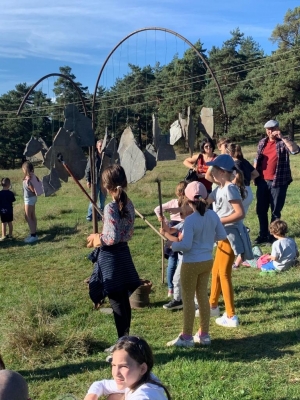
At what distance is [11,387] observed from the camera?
1.81 meters

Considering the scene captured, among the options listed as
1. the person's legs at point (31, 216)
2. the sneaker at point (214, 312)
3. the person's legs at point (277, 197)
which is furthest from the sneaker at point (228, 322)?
the person's legs at point (31, 216)

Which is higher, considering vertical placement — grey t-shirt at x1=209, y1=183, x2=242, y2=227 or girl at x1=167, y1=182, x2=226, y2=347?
grey t-shirt at x1=209, y1=183, x2=242, y2=227

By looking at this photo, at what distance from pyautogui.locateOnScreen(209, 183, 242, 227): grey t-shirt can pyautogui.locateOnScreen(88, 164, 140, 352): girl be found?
997mm

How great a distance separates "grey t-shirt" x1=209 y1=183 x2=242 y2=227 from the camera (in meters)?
4.40

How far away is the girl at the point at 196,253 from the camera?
3914 mm

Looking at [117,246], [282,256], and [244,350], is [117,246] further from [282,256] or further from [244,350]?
[282,256]

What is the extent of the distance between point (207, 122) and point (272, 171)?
184cm

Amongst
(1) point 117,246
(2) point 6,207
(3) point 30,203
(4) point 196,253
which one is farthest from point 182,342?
(2) point 6,207

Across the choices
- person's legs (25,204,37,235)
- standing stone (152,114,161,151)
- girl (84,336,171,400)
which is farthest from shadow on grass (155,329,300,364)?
person's legs (25,204,37,235)

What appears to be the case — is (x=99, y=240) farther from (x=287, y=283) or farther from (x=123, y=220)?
(x=287, y=283)

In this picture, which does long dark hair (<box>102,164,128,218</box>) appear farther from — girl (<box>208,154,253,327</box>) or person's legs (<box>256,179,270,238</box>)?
person's legs (<box>256,179,270,238</box>)

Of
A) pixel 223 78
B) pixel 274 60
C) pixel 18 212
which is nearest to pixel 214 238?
pixel 18 212

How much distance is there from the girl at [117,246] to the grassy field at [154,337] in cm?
44

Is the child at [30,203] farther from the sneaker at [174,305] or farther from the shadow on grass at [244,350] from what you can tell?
the shadow on grass at [244,350]
